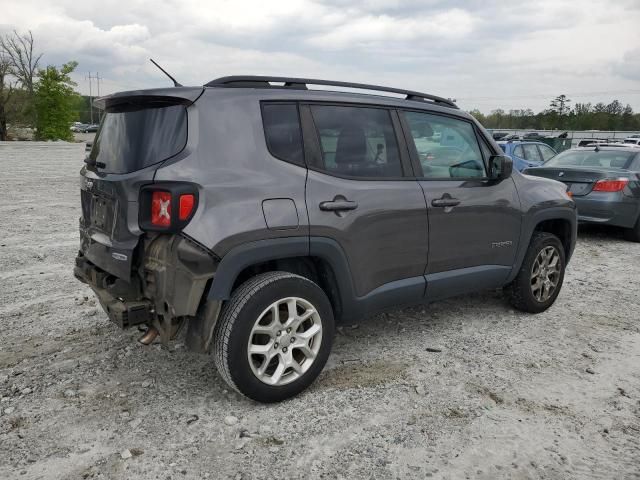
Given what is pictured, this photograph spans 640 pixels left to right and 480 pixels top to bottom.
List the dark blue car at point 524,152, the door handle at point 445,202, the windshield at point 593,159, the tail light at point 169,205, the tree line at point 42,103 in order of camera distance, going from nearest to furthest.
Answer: the tail light at point 169,205 < the door handle at point 445,202 < the windshield at point 593,159 < the dark blue car at point 524,152 < the tree line at point 42,103

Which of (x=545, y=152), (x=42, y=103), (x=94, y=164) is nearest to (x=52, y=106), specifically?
(x=42, y=103)

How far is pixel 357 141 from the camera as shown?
11.9ft

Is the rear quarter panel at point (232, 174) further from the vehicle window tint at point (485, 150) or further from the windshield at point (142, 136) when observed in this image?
the vehicle window tint at point (485, 150)

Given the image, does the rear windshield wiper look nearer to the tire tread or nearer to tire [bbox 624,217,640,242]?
the tire tread

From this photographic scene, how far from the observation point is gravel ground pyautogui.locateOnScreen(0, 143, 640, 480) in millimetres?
2705

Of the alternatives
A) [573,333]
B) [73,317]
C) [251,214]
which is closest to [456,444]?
[251,214]

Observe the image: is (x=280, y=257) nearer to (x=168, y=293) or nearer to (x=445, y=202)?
(x=168, y=293)

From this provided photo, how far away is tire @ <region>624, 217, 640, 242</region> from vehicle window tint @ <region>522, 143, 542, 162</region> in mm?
4615

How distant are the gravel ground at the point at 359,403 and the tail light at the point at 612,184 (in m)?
3.67

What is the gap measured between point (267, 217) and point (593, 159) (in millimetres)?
7812

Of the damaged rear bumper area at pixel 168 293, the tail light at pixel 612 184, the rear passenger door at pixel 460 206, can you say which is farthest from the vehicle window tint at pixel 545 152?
the damaged rear bumper area at pixel 168 293

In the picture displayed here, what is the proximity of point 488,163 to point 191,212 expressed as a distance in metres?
2.60

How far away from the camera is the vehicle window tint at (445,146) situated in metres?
3.98

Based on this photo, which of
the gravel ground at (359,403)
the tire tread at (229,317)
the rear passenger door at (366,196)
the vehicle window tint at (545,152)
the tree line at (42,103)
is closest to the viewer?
the gravel ground at (359,403)
